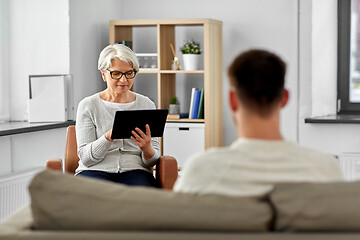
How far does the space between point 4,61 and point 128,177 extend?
1806mm

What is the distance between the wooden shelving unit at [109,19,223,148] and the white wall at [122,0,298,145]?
190 millimetres

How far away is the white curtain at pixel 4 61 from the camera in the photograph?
4121mm

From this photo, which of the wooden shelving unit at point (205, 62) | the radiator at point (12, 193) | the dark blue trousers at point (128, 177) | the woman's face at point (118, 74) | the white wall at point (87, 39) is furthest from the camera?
the wooden shelving unit at point (205, 62)

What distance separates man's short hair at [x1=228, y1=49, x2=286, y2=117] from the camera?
134 cm

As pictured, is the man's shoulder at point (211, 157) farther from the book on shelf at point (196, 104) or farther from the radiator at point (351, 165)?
the book on shelf at point (196, 104)

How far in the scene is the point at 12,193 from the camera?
141 inches

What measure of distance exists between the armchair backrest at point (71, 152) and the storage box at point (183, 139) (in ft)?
6.14

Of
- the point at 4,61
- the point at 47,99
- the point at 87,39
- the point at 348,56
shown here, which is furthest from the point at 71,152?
the point at 348,56

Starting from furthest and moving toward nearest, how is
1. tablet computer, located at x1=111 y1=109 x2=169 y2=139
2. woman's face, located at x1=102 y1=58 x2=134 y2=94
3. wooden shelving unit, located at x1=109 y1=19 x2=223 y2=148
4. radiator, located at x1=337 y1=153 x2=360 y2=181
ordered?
wooden shelving unit, located at x1=109 y1=19 x2=223 y2=148
radiator, located at x1=337 y1=153 x2=360 y2=181
woman's face, located at x1=102 y1=58 x2=134 y2=94
tablet computer, located at x1=111 y1=109 x2=169 y2=139

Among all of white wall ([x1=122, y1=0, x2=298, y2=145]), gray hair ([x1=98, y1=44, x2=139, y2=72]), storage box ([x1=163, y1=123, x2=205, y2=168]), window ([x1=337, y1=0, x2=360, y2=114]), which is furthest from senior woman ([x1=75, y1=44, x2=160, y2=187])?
white wall ([x1=122, y1=0, x2=298, y2=145])

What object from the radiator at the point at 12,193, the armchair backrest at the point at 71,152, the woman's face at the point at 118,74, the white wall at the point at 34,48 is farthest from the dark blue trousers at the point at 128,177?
the white wall at the point at 34,48

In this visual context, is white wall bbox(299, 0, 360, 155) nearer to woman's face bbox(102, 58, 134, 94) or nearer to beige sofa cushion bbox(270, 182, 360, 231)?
woman's face bbox(102, 58, 134, 94)

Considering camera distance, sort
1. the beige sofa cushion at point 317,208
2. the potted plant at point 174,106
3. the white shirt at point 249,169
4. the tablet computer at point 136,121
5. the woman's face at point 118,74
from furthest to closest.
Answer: the potted plant at point 174,106 < the woman's face at point 118,74 < the tablet computer at point 136,121 < the white shirt at point 249,169 < the beige sofa cushion at point 317,208

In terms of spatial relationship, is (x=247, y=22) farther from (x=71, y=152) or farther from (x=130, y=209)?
(x=130, y=209)
